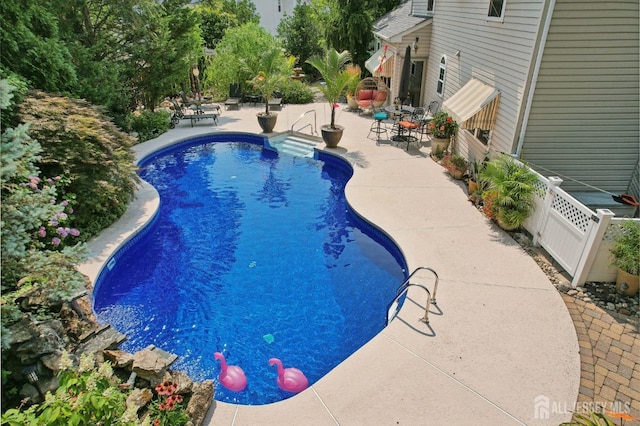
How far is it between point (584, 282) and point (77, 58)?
17.1 metres

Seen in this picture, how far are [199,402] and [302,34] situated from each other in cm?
2896

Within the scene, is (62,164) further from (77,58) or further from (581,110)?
(581,110)

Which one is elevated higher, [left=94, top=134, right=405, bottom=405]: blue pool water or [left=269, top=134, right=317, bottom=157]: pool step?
[left=269, top=134, right=317, bottom=157]: pool step

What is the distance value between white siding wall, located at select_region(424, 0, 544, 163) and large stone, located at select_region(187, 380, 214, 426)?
9327mm

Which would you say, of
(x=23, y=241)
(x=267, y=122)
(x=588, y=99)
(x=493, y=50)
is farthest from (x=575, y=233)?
(x=267, y=122)

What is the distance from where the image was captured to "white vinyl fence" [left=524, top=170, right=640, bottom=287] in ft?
23.7

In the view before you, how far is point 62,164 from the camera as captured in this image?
9320 millimetres

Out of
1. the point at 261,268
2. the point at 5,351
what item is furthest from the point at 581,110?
the point at 5,351

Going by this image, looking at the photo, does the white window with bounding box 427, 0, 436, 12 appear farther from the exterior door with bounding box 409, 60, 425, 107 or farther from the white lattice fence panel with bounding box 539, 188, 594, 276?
the white lattice fence panel with bounding box 539, 188, 594, 276

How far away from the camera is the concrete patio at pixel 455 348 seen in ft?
18.1

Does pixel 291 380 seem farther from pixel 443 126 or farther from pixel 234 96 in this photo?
pixel 234 96

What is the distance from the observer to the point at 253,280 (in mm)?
9219

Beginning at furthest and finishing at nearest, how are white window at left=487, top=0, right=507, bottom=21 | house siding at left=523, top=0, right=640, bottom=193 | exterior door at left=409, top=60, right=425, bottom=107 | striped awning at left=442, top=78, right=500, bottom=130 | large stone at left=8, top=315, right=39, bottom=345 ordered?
exterior door at left=409, top=60, right=425, bottom=107 → striped awning at left=442, top=78, right=500, bottom=130 → white window at left=487, top=0, right=507, bottom=21 → house siding at left=523, top=0, right=640, bottom=193 → large stone at left=8, top=315, right=39, bottom=345

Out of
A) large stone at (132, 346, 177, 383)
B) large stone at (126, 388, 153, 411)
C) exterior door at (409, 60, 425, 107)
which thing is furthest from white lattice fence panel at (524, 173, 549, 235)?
exterior door at (409, 60, 425, 107)
